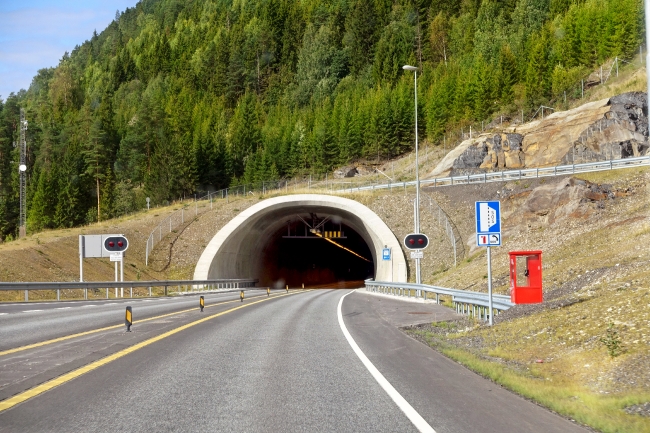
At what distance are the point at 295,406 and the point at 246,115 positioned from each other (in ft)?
436

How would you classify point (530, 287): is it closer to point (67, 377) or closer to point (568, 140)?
point (67, 377)

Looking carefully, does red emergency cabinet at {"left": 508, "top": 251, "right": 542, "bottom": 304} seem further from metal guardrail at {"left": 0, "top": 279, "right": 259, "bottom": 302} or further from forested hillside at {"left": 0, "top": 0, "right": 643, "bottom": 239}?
forested hillside at {"left": 0, "top": 0, "right": 643, "bottom": 239}

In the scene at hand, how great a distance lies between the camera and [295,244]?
76562 mm

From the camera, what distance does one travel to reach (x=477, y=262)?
38406 millimetres

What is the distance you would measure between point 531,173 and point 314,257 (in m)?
35.6

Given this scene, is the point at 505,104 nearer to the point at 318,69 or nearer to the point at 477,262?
the point at 477,262

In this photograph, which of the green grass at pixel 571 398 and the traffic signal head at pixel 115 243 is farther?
the traffic signal head at pixel 115 243

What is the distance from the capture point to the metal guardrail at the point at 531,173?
46.9 meters

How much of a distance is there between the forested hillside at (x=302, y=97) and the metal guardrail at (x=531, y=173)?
3291 cm

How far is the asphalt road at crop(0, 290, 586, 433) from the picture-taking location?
264 inches

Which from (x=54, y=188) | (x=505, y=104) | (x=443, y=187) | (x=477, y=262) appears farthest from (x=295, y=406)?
(x=54, y=188)

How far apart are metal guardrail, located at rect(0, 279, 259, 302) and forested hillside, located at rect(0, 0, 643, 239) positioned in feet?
154

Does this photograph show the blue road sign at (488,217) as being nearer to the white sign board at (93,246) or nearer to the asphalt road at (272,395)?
the asphalt road at (272,395)

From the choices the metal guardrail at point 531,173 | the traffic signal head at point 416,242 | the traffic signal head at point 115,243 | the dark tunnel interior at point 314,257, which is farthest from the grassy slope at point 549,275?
the dark tunnel interior at point 314,257
